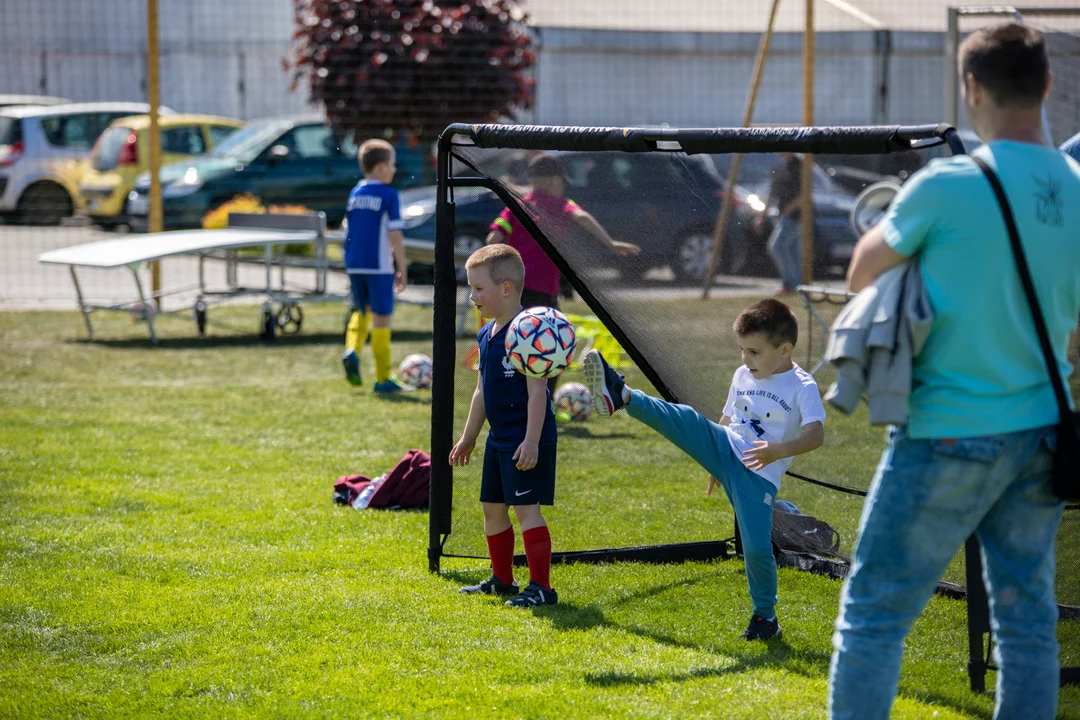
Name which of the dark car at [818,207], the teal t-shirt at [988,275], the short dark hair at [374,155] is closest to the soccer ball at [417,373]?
the short dark hair at [374,155]

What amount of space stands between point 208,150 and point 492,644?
18.3m

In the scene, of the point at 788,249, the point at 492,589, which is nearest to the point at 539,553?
the point at 492,589

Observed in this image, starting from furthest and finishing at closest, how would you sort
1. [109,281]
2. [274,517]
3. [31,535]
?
[109,281]
[274,517]
[31,535]

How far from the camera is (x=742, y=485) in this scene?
4.34 metres

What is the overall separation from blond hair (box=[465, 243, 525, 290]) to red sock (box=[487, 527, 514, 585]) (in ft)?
3.26

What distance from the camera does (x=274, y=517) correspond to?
20.0 ft

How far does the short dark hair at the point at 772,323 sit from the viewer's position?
14.1 ft

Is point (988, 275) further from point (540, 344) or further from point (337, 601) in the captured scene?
point (337, 601)

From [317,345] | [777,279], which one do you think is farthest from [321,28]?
[777,279]

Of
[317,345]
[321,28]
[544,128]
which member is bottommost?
[317,345]

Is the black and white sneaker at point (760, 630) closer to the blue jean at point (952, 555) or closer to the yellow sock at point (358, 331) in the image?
the blue jean at point (952, 555)

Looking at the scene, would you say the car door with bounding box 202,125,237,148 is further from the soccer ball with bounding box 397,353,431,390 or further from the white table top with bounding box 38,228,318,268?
the soccer ball with bounding box 397,353,431,390

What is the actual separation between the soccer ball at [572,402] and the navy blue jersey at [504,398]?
3677 mm

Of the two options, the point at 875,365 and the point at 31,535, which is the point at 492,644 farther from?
the point at 31,535
